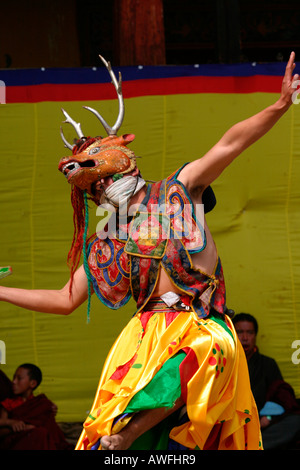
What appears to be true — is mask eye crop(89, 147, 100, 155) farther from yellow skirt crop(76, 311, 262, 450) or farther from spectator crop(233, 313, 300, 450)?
spectator crop(233, 313, 300, 450)

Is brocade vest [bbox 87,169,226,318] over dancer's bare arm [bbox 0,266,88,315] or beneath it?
over

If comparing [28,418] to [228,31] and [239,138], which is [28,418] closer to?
[228,31]

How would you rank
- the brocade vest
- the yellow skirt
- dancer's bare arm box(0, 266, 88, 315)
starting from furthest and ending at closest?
dancer's bare arm box(0, 266, 88, 315)
the brocade vest
the yellow skirt

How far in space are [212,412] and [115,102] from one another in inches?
104

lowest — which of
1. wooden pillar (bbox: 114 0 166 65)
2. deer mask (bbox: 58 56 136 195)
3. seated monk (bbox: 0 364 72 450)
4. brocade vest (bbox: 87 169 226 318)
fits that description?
seated monk (bbox: 0 364 72 450)

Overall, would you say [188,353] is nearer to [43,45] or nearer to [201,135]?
[201,135]

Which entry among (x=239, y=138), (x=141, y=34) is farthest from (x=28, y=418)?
(x=239, y=138)

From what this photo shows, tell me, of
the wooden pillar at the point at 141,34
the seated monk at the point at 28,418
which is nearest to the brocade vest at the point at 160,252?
the seated monk at the point at 28,418

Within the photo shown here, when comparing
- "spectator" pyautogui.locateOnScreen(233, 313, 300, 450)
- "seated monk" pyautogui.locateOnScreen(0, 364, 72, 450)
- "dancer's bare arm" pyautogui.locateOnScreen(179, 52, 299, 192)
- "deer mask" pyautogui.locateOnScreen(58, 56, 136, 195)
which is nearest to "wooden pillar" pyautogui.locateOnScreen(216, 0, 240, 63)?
"spectator" pyautogui.locateOnScreen(233, 313, 300, 450)

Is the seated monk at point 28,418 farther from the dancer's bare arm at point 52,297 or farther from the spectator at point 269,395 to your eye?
the dancer's bare arm at point 52,297

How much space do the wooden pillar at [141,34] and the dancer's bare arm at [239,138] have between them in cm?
240

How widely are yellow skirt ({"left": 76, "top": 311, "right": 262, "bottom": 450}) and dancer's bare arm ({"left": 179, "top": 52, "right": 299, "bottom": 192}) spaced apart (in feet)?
1.53

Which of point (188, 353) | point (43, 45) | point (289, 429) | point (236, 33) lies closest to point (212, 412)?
point (188, 353)

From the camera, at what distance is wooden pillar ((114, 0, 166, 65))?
5453 mm
